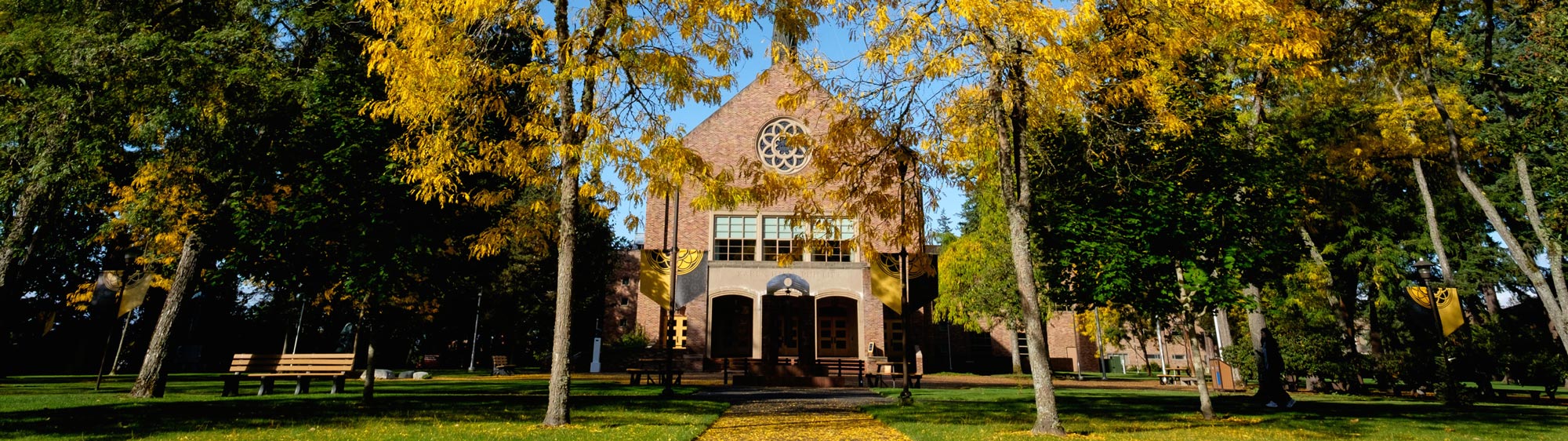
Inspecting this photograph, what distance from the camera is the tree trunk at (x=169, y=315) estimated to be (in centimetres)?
1360

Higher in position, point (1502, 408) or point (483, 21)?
point (483, 21)

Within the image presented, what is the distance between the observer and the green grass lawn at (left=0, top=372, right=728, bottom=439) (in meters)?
7.83

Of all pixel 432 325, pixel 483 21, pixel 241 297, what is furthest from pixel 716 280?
pixel 241 297

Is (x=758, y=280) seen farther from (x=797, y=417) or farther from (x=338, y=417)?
(x=338, y=417)

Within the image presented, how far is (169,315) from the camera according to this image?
14250 millimetres

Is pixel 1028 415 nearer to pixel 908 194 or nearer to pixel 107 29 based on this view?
pixel 908 194

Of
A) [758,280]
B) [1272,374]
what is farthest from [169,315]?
[1272,374]

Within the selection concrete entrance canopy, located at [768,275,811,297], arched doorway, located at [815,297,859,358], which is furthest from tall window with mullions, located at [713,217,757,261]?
concrete entrance canopy, located at [768,275,811,297]

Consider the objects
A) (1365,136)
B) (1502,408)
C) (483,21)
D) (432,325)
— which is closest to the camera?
(483,21)

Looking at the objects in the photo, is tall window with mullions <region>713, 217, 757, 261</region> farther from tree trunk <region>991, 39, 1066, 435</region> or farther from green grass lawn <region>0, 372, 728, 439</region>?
tree trunk <region>991, 39, 1066, 435</region>

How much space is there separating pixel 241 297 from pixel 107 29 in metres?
35.8

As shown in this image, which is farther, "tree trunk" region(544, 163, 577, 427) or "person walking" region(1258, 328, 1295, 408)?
"person walking" region(1258, 328, 1295, 408)

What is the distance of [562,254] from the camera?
9.62m

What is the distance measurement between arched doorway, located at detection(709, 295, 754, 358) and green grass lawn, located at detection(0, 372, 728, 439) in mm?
18074
